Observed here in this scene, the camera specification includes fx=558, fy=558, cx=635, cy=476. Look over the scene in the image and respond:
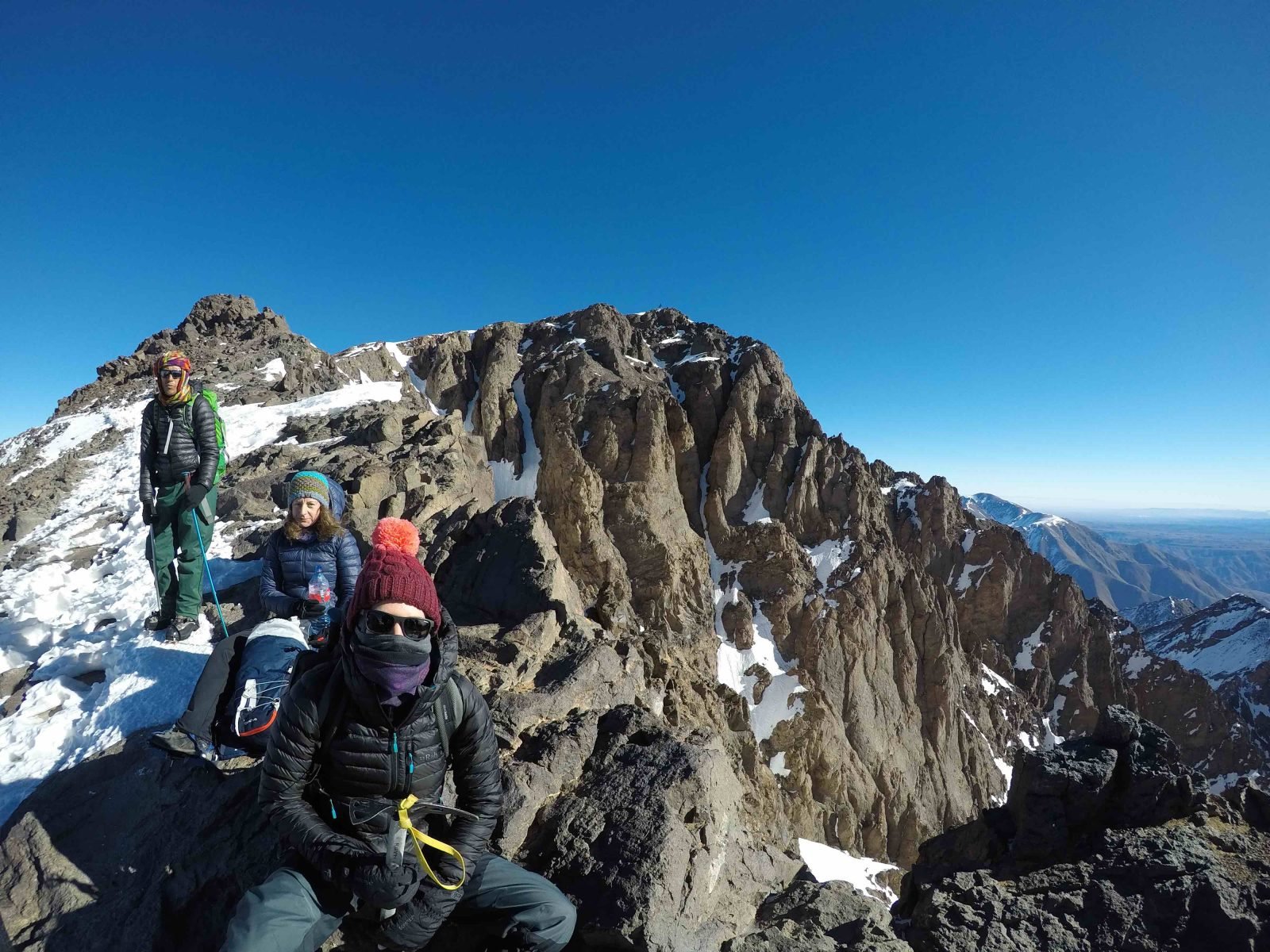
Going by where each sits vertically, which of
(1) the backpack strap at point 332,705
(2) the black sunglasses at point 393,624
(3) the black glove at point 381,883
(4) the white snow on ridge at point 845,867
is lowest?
(4) the white snow on ridge at point 845,867

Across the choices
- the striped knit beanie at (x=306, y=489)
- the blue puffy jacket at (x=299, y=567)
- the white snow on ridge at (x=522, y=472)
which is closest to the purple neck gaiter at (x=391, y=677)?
the blue puffy jacket at (x=299, y=567)

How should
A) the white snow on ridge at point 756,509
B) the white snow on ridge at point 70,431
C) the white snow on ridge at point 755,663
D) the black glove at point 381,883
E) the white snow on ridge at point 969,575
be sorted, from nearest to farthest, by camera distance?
the black glove at point 381,883
the white snow on ridge at point 70,431
the white snow on ridge at point 755,663
the white snow on ridge at point 756,509
the white snow on ridge at point 969,575

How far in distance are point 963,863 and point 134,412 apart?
35133 millimetres

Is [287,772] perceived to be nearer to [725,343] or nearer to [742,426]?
[742,426]

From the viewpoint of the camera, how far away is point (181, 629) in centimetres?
803

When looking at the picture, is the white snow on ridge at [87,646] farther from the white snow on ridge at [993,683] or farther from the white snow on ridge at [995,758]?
the white snow on ridge at [993,683]

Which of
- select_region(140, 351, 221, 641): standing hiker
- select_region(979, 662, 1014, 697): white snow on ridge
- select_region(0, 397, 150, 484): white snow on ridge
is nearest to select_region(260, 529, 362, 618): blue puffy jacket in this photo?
select_region(140, 351, 221, 641): standing hiker

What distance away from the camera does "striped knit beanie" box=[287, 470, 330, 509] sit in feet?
20.8

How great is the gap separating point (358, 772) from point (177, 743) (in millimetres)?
3249

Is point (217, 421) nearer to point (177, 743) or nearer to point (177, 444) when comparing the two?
point (177, 444)

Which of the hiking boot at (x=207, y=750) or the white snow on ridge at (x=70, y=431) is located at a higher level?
the white snow on ridge at (x=70, y=431)

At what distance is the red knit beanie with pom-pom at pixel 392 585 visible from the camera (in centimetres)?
358

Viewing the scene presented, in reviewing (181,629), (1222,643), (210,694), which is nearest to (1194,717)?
(1222,643)

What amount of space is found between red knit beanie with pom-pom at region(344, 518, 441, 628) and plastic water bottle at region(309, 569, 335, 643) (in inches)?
121
